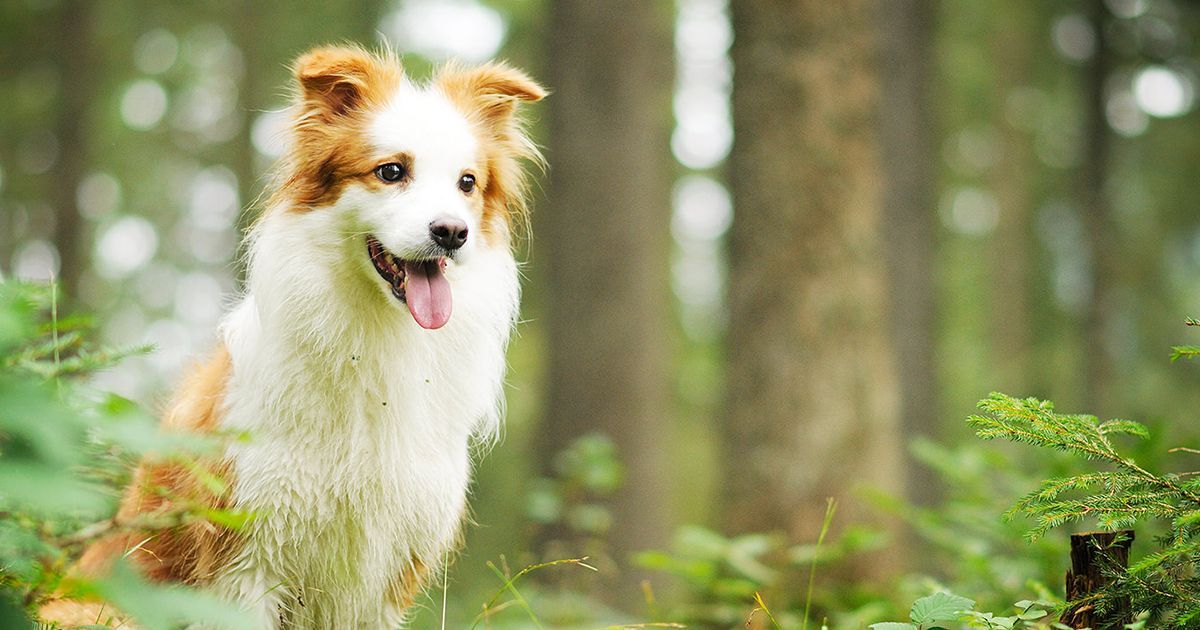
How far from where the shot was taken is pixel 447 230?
317 centimetres

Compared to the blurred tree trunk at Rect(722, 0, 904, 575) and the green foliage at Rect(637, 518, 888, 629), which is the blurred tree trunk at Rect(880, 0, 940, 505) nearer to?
the blurred tree trunk at Rect(722, 0, 904, 575)

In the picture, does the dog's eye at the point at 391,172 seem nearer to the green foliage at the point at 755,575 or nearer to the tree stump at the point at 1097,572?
the green foliage at the point at 755,575

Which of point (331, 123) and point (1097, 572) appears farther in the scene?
point (331, 123)

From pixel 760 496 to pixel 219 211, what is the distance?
51.4ft

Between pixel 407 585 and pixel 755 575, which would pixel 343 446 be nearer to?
pixel 407 585

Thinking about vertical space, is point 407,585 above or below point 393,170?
below

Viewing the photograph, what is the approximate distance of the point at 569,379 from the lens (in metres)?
9.14

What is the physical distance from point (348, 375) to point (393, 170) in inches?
28.0

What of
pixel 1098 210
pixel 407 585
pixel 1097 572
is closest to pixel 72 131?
pixel 407 585

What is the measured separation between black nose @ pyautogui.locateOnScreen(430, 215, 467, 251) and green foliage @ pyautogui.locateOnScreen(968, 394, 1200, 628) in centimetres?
164

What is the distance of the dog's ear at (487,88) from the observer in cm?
372

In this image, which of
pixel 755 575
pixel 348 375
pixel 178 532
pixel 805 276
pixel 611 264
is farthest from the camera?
pixel 611 264

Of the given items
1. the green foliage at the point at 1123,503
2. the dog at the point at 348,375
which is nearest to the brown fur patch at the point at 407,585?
the dog at the point at 348,375

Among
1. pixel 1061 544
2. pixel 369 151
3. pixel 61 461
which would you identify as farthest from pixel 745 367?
pixel 61 461
